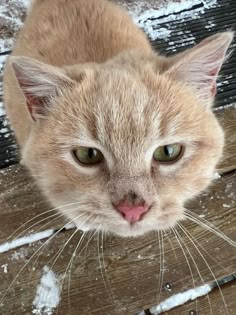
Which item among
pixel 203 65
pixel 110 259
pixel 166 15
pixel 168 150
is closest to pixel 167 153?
pixel 168 150

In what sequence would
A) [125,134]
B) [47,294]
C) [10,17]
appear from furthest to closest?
[10,17], [47,294], [125,134]

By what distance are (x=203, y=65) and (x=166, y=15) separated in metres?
1.01

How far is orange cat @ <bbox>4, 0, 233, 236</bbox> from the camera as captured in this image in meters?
1.07

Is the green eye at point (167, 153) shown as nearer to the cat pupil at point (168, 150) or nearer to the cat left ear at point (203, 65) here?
the cat pupil at point (168, 150)

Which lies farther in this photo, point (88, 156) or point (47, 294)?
point (47, 294)

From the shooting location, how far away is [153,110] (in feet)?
3.54

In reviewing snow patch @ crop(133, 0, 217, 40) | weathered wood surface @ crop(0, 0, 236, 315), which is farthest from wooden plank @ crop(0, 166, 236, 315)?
snow patch @ crop(133, 0, 217, 40)

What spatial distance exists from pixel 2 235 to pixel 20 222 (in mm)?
72

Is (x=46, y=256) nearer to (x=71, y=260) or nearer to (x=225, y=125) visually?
(x=71, y=260)

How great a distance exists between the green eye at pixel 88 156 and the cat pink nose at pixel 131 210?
116 mm

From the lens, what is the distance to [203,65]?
1.12 metres

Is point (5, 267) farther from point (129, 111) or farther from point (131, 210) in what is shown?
point (129, 111)

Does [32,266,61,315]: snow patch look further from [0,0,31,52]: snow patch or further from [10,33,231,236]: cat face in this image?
[0,0,31,52]: snow patch

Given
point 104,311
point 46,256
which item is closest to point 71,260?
point 46,256
